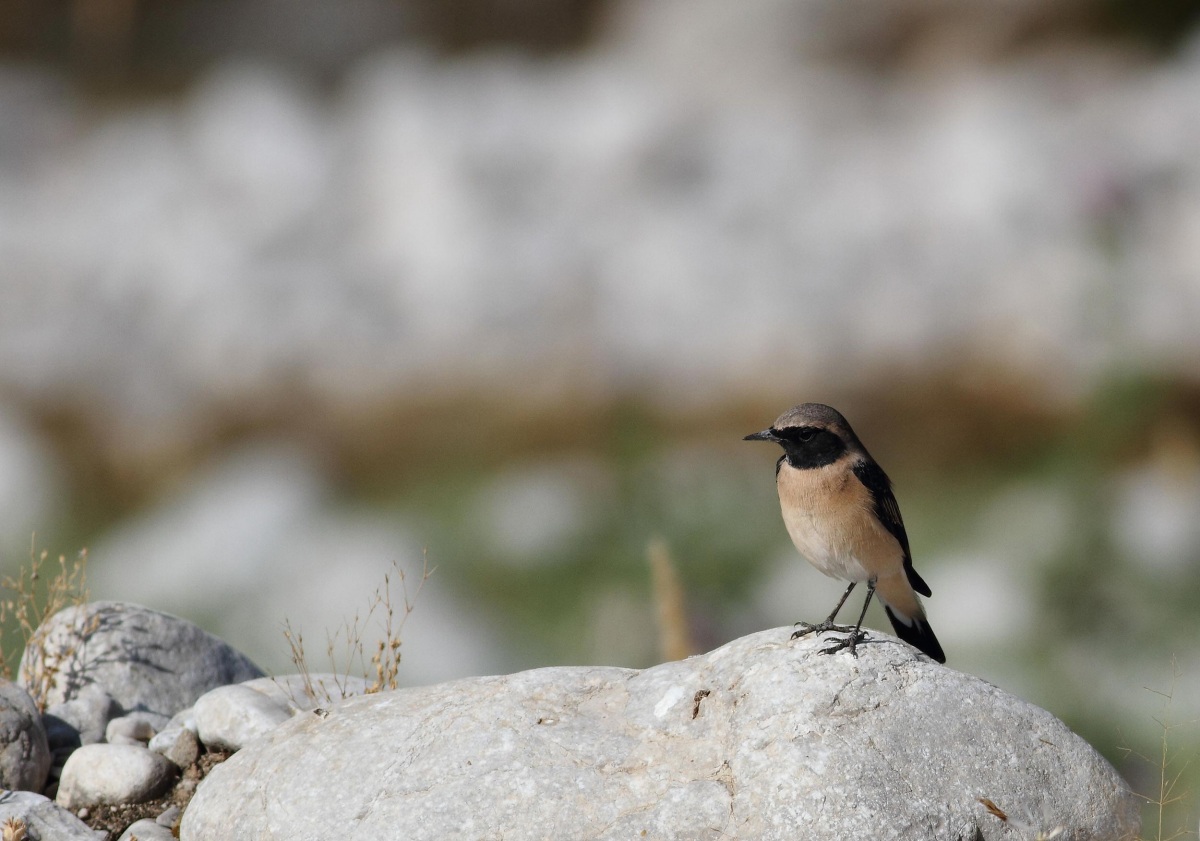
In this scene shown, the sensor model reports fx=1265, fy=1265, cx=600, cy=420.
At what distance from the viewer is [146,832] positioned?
4.55 metres

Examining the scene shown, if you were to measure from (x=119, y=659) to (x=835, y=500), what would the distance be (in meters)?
3.16

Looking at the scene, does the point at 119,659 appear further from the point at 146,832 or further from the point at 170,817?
the point at 146,832

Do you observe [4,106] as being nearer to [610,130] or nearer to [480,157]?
[480,157]

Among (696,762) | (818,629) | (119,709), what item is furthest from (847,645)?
(119,709)

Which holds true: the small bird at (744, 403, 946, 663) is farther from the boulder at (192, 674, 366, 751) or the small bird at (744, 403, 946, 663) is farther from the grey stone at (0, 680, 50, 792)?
the grey stone at (0, 680, 50, 792)

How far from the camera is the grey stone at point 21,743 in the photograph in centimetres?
468

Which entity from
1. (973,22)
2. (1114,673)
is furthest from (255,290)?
(1114,673)

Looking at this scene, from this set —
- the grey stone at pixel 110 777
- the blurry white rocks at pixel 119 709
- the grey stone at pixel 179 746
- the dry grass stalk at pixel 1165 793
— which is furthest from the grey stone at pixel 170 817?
the dry grass stalk at pixel 1165 793

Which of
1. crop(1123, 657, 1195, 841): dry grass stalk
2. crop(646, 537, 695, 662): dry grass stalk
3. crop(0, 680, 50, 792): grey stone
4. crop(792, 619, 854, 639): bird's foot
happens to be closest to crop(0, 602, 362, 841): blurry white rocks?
crop(0, 680, 50, 792): grey stone

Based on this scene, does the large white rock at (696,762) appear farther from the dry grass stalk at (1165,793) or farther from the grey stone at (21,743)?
the grey stone at (21,743)

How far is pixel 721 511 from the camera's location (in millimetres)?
8844

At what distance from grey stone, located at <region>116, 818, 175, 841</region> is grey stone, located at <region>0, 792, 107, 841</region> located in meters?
0.09

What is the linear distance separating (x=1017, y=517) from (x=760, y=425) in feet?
9.43

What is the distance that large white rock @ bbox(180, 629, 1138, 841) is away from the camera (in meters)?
3.91
